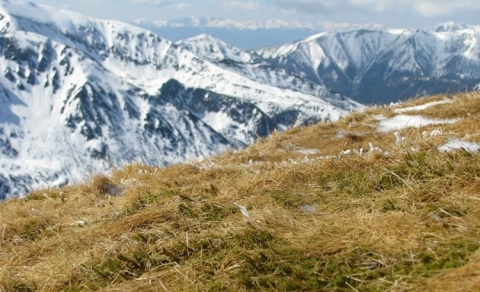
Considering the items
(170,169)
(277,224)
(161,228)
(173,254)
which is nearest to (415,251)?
(277,224)

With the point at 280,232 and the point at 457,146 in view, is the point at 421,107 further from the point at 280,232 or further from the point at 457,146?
the point at 280,232

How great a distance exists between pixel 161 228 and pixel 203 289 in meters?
1.86

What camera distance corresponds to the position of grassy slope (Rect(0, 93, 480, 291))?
4031 mm

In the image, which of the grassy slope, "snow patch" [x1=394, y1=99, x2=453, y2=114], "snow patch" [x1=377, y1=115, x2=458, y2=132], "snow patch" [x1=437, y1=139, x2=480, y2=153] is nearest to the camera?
the grassy slope

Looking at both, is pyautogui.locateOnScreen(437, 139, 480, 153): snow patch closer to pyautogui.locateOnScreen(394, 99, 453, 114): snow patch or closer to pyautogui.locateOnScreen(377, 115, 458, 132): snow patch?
pyautogui.locateOnScreen(377, 115, 458, 132): snow patch

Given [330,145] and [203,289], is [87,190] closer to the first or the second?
[203,289]

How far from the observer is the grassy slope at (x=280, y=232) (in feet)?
13.2

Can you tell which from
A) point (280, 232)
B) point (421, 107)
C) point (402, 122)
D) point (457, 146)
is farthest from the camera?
point (421, 107)

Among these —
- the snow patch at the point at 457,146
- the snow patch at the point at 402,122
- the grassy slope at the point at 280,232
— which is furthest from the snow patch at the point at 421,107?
the snow patch at the point at 457,146

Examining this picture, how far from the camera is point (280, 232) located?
5137 mm

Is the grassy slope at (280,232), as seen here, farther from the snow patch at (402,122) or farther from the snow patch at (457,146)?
the snow patch at (402,122)

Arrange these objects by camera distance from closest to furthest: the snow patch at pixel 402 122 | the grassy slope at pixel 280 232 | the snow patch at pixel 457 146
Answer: the grassy slope at pixel 280 232 < the snow patch at pixel 457 146 < the snow patch at pixel 402 122

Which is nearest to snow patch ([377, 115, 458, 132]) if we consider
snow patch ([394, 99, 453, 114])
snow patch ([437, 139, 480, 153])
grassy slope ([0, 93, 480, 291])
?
snow patch ([394, 99, 453, 114])

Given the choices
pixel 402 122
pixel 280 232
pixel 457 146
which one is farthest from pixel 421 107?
pixel 280 232
